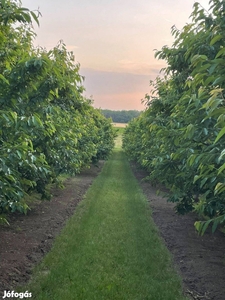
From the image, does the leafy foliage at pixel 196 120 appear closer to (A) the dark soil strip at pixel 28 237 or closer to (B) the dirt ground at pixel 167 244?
(B) the dirt ground at pixel 167 244

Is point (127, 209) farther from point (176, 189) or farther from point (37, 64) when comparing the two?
point (37, 64)

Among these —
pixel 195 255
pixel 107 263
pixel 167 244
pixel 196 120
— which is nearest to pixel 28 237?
pixel 107 263

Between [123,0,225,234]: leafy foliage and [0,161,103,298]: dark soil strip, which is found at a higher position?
[123,0,225,234]: leafy foliage

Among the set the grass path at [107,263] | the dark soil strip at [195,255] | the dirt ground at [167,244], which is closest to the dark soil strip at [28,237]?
the dirt ground at [167,244]

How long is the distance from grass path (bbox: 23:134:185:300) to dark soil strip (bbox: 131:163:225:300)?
0.77 feet

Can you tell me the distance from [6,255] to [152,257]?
2804 mm

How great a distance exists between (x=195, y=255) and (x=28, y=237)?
12.1 ft

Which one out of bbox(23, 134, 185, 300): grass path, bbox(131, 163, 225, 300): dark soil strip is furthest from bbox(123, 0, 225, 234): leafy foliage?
bbox(23, 134, 185, 300): grass path

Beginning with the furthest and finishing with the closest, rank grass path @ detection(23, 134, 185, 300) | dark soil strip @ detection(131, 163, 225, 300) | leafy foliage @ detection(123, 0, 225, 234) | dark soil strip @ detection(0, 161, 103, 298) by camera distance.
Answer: dark soil strip @ detection(0, 161, 103, 298)
dark soil strip @ detection(131, 163, 225, 300)
grass path @ detection(23, 134, 185, 300)
leafy foliage @ detection(123, 0, 225, 234)

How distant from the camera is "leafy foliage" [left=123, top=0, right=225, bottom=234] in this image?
303 centimetres

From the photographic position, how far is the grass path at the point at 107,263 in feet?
15.5

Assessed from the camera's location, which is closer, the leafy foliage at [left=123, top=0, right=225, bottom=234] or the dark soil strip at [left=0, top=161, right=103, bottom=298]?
the leafy foliage at [left=123, top=0, right=225, bottom=234]

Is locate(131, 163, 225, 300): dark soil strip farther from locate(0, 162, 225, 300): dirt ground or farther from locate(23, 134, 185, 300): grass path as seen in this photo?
locate(23, 134, 185, 300): grass path

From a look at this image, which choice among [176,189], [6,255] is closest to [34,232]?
[6,255]
